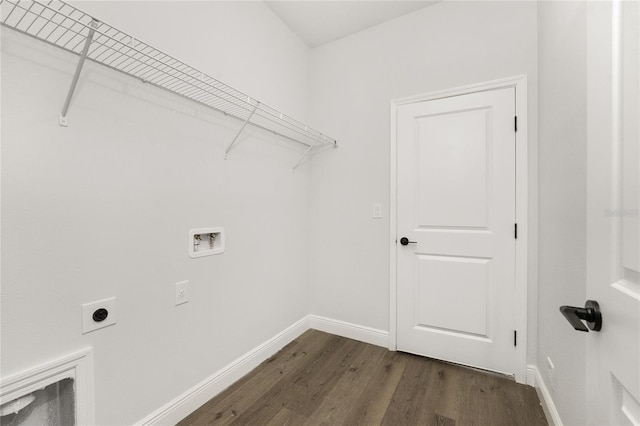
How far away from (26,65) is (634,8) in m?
1.75

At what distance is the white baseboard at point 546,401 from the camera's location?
4.38ft

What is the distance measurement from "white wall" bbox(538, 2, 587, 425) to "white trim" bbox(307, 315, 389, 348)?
3.49 feet

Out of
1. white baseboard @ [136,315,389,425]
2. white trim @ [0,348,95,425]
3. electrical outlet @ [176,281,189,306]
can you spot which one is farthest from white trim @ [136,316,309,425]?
electrical outlet @ [176,281,189,306]

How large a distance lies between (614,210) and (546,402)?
155cm

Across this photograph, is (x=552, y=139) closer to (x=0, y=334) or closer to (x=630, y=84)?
(x=630, y=84)

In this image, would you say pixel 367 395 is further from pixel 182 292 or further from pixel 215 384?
pixel 182 292

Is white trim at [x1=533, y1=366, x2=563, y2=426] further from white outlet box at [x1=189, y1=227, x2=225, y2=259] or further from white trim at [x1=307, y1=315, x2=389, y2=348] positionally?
white outlet box at [x1=189, y1=227, x2=225, y2=259]

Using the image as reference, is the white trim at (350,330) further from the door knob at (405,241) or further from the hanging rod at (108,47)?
the hanging rod at (108,47)

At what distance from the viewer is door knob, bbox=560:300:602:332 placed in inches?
24.0

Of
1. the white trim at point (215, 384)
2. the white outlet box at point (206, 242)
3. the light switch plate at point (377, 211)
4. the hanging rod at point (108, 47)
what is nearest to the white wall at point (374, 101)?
the light switch plate at point (377, 211)

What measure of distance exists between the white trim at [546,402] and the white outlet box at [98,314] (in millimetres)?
2177

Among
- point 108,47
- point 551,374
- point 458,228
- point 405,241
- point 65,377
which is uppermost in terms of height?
point 108,47

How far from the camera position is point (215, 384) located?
1.64 metres

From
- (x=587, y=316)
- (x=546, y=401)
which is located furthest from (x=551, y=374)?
(x=587, y=316)
